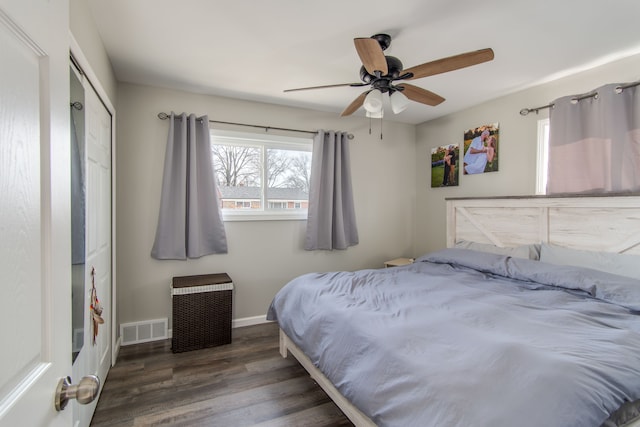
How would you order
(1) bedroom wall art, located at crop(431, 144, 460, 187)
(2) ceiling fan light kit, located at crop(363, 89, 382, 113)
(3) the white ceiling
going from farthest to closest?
(1) bedroom wall art, located at crop(431, 144, 460, 187) < (2) ceiling fan light kit, located at crop(363, 89, 382, 113) < (3) the white ceiling

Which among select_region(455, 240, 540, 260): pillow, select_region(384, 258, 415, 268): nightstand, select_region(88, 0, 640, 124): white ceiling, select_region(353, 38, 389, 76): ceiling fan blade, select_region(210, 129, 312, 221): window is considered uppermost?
select_region(88, 0, 640, 124): white ceiling

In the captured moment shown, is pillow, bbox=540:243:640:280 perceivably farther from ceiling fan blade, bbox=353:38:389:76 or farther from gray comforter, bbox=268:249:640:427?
ceiling fan blade, bbox=353:38:389:76

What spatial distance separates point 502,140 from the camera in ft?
11.0

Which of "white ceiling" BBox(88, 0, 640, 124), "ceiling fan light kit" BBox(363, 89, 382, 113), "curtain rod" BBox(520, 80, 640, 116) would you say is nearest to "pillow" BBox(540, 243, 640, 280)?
"curtain rod" BBox(520, 80, 640, 116)

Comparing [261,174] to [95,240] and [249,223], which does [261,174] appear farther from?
[95,240]

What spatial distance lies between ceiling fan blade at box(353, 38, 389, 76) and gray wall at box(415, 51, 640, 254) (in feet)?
6.53

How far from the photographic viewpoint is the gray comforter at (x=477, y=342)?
1.11 metres

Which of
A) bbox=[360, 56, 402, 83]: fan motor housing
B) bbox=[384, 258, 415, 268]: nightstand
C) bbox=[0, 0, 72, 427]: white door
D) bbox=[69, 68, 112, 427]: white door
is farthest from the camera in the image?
bbox=[384, 258, 415, 268]: nightstand

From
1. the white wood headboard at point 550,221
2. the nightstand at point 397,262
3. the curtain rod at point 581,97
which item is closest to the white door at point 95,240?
the nightstand at point 397,262

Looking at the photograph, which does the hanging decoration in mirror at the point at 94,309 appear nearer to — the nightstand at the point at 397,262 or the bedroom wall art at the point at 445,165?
the nightstand at the point at 397,262

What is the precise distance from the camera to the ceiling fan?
1.75 meters

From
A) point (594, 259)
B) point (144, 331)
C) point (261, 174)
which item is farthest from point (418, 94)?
point (144, 331)

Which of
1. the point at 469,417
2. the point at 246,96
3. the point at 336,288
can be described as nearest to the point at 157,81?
the point at 246,96

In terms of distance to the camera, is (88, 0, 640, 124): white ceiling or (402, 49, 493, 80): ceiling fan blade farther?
(88, 0, 640, 124): white ceiling
